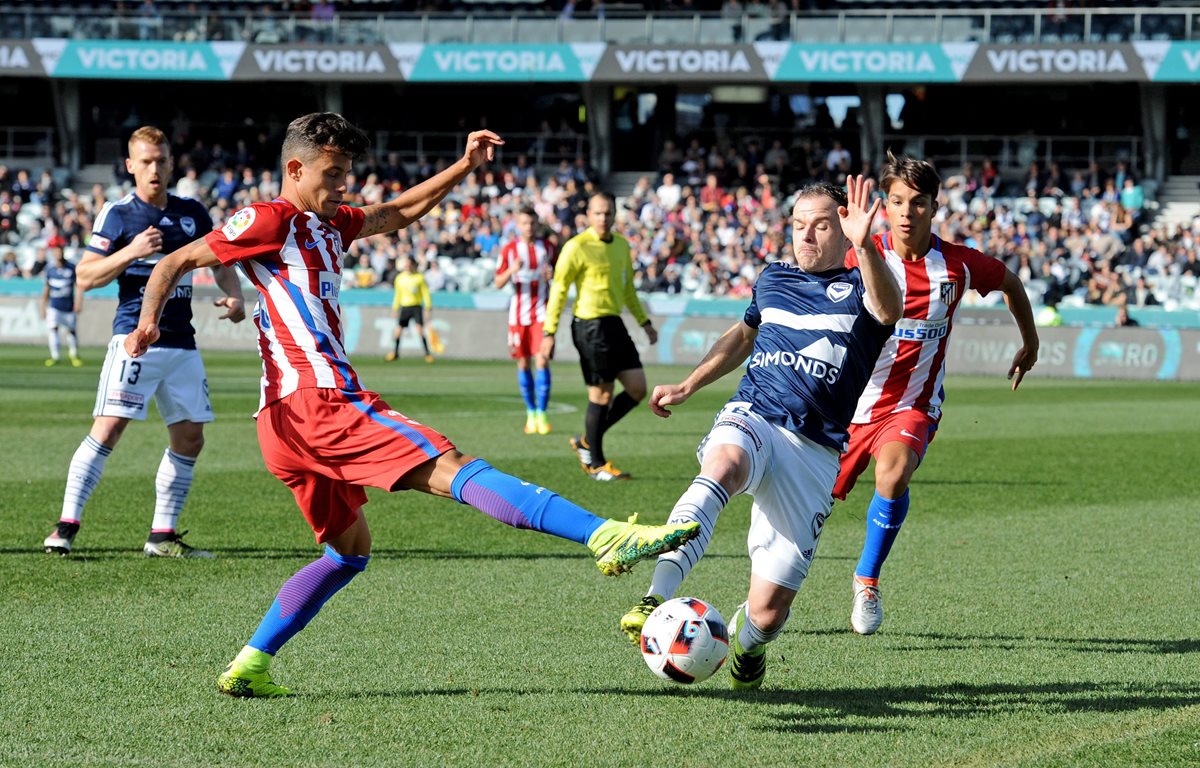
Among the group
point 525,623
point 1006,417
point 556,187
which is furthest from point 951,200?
point 525,623

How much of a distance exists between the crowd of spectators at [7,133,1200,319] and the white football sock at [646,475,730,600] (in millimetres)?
23666

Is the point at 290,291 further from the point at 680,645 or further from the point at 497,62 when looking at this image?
the point at 497,62

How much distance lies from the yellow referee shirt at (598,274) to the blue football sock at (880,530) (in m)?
5.86

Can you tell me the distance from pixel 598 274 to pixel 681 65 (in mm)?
25058

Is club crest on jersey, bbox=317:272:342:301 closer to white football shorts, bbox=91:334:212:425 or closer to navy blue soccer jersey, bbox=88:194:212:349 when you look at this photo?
navy blue soccer jersey, bbox=88:194:212:349

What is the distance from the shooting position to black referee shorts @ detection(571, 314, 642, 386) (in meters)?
12.2

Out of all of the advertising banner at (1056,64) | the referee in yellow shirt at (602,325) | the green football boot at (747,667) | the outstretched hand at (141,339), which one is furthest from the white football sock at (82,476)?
the advertising banner at (1056,64)

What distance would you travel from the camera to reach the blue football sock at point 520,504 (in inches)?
175

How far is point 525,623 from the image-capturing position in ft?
20.7

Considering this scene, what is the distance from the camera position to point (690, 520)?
4.57 meters

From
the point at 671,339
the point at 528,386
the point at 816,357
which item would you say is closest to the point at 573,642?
the point at 816,357

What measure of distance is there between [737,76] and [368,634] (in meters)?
31.8

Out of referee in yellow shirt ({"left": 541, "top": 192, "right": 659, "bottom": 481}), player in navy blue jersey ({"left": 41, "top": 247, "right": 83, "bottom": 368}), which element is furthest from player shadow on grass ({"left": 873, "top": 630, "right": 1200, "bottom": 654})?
player in navy blue jersey ({"left": 41, "top": 247, "right": 83, "bottom": 368})

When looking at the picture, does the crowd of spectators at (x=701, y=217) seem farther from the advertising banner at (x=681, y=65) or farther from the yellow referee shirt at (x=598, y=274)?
the yellow referee shirt at (x=598, y=274)
